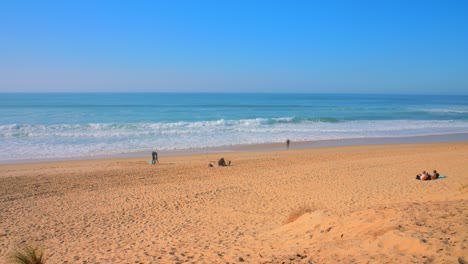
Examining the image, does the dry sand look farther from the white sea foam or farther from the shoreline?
the white sea foam

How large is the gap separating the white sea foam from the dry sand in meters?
4.64

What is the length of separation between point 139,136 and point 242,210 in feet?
68.6

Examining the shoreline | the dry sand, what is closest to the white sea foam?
the shoreline

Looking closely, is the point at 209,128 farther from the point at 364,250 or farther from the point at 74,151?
the point at 364,250

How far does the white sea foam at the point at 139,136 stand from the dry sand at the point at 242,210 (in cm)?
464

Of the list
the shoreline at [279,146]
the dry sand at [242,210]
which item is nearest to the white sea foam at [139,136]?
the shoreline at [279,146]

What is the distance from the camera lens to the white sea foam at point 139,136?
2320 cm

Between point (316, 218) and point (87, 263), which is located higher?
point (316, 218)

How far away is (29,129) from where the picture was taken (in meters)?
32.9

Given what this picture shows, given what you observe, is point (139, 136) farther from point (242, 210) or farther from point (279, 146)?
point (242, 210)

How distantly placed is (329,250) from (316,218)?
5.80 feet

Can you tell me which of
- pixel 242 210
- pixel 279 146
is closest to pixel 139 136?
pixel 279 146

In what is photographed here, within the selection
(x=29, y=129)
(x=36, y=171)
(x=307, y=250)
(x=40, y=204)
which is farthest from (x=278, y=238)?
(x=29, y=129)

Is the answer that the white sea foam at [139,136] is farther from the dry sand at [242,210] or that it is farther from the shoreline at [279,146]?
the dry sand at [242,210]
